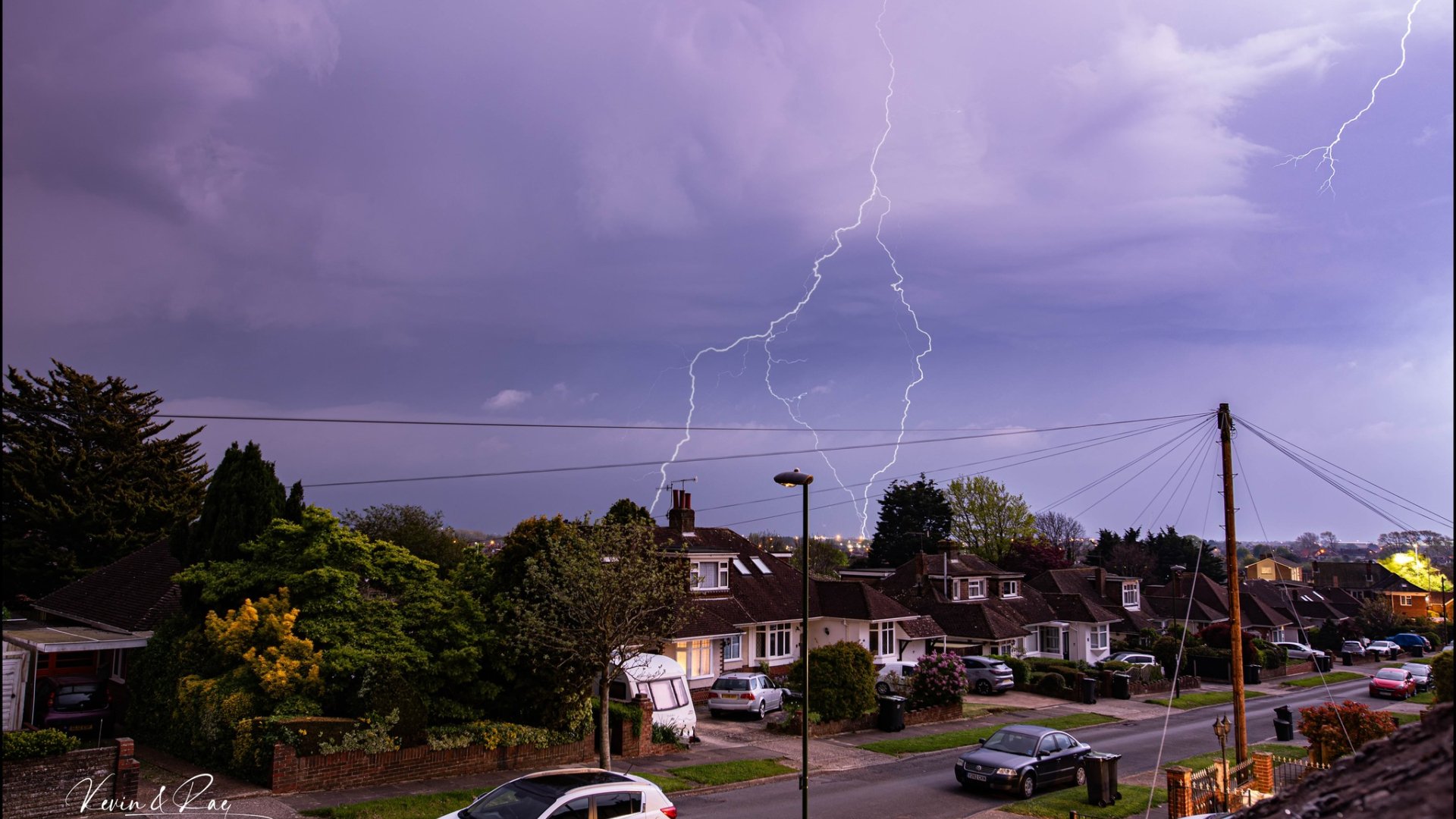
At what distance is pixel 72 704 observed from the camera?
76.9 ft

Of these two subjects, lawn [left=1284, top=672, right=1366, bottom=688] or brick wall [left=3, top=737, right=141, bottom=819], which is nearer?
brick wall [left=3, top=737, right=141, bottom=819]

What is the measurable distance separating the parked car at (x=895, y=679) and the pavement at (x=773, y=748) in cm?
235

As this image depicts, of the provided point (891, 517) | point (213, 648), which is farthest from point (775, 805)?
point (891, 517)

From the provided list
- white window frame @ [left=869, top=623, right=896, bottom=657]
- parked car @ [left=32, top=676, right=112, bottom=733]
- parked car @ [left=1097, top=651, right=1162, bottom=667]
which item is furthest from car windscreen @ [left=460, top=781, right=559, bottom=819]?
parked car @ [left=1097, top=651, right=1162, bottom=667]

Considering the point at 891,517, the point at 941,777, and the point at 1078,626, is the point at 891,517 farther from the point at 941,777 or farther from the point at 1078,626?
the point at 941,777

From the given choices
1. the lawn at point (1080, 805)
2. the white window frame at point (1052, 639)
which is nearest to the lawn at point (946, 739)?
the lawn at point (1080, 805)

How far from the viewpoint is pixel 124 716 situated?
79.8 feet

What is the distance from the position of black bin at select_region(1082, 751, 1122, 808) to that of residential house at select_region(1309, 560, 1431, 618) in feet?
264

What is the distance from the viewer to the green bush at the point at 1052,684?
42.1 meters

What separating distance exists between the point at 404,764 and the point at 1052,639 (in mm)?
46186

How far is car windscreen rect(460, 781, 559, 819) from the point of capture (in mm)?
13398

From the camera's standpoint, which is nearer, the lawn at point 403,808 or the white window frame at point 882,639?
the lawn at point 403,808

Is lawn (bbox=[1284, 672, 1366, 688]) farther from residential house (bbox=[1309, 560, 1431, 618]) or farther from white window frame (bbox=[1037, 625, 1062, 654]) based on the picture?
residential house (bbox=[1309, 560, 1431, 618])

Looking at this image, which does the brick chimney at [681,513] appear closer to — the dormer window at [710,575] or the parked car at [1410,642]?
the dormer window at [710,575]
